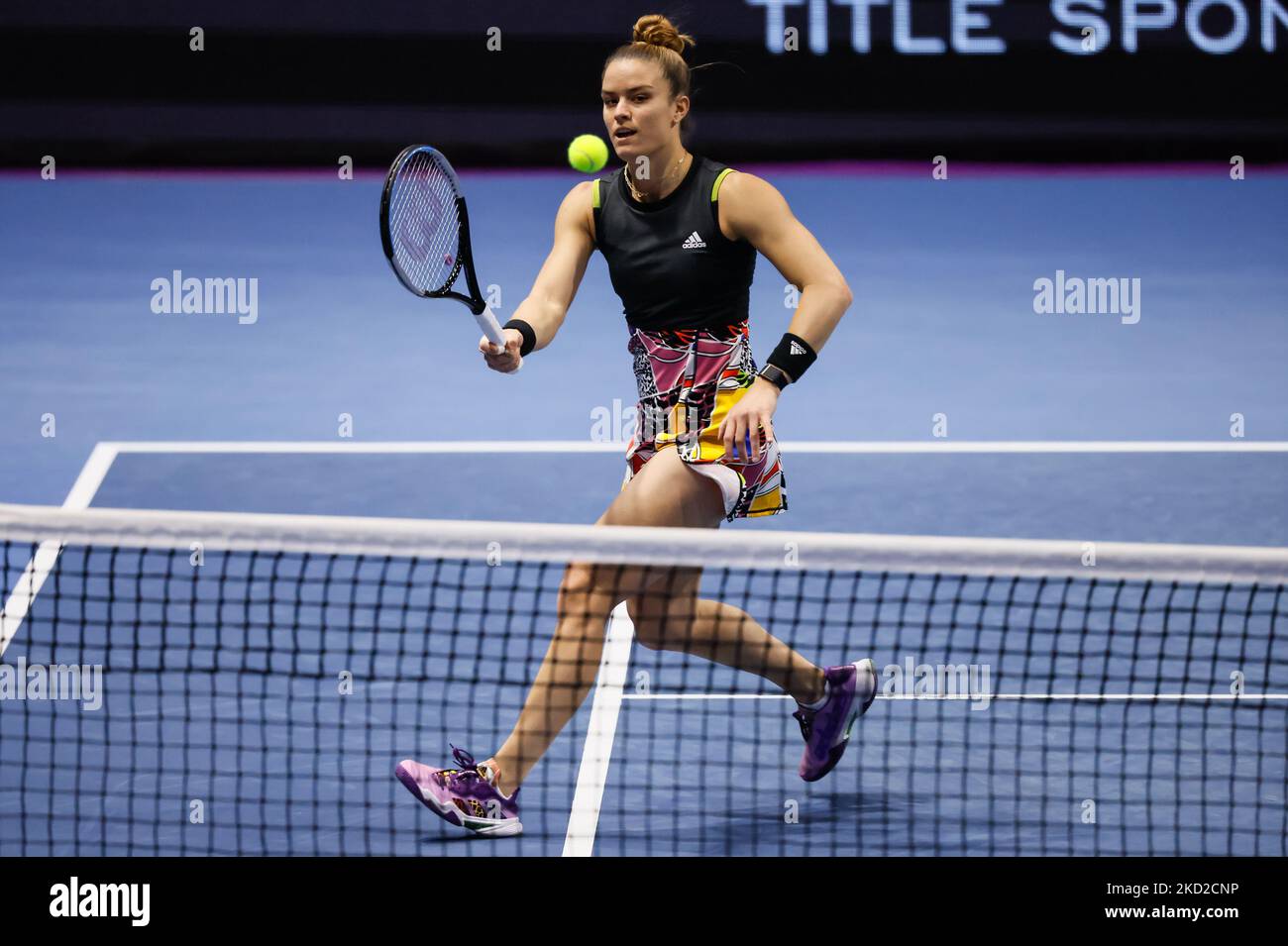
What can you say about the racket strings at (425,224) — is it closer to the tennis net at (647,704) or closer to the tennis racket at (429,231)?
the tennis racket at (429,231)

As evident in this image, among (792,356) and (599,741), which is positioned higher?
(792,356)

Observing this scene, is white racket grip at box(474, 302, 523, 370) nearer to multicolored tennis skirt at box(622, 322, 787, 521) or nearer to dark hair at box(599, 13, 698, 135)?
multicolored tennis skirt at box(622, 322, 787, 521)

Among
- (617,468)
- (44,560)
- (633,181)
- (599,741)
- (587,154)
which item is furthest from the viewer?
(617,468)

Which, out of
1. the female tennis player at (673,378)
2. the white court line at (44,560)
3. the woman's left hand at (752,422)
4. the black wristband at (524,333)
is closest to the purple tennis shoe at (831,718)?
the female tennis player at (673,378)

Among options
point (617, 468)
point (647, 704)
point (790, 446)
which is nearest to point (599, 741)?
point (647, 704)

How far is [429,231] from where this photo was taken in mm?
4633

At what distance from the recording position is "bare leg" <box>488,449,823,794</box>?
13.9ft

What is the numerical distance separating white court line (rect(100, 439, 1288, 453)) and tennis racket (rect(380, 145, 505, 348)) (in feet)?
11.9

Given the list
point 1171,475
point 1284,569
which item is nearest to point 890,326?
point 1171,475

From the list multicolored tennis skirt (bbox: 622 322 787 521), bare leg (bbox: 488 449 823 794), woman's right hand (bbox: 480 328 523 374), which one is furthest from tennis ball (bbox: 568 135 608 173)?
bare leg (bbox: 488 449 823 794)

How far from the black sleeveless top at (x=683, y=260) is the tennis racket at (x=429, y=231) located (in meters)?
0.37

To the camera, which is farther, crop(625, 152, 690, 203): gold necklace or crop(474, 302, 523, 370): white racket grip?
crop(625, 152, 690, 203): gold necklace

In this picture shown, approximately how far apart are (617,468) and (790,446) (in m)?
0.89

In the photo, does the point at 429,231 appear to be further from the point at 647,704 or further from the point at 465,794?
the point at 647,704
